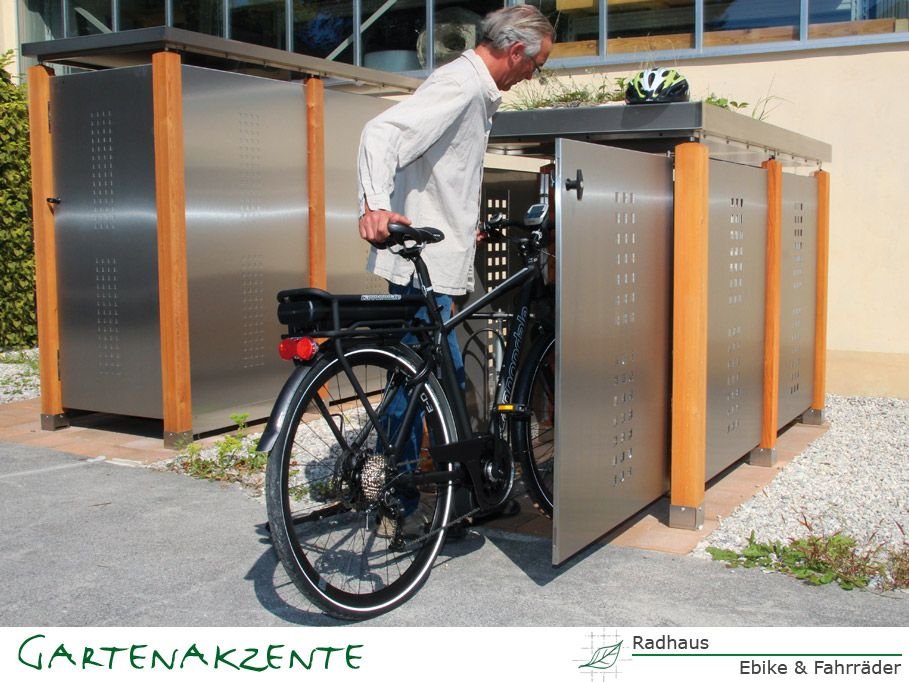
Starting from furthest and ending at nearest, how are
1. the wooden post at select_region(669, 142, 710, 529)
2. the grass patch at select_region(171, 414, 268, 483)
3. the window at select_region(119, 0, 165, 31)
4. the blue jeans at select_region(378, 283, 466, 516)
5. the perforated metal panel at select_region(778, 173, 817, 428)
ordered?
the window at select_region(119, 0, 165, 31) < the perforated metal panel at select_region(778, 173, 817, 428) < the grass patch at select_region(171, 414, 268, 483) < the wooden post at select_region(669, 142, 710, 529) < the blue jeans at select_region(378, 283, 466, 516)

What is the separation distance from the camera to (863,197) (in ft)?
23.0

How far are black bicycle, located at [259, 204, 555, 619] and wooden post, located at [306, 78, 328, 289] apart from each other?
9.18 feet

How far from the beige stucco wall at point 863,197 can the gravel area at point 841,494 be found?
701 mm

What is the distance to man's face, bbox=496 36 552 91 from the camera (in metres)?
3.80

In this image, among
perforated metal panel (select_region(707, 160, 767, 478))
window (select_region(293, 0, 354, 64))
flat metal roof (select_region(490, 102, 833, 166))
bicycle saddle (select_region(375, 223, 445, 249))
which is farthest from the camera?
window (select_region(293, 0, 354, 64))

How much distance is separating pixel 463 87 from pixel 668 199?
3.13 feet

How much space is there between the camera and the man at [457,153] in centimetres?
367

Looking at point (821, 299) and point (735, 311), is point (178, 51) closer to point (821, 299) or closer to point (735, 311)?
point (735, 311)

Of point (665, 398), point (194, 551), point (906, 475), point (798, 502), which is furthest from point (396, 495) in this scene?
point (906, 475)

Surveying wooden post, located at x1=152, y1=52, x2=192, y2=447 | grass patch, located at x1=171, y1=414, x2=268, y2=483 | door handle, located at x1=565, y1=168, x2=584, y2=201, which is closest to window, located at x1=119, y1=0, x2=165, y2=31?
wooden post, located at x1=152, y1=52, x2=192, y2=447

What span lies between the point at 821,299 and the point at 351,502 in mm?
3809

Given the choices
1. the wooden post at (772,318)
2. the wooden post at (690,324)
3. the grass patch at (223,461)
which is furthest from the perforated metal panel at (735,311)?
the grass patch at (223,461)

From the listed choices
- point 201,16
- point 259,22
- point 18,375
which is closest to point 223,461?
point 18,375
